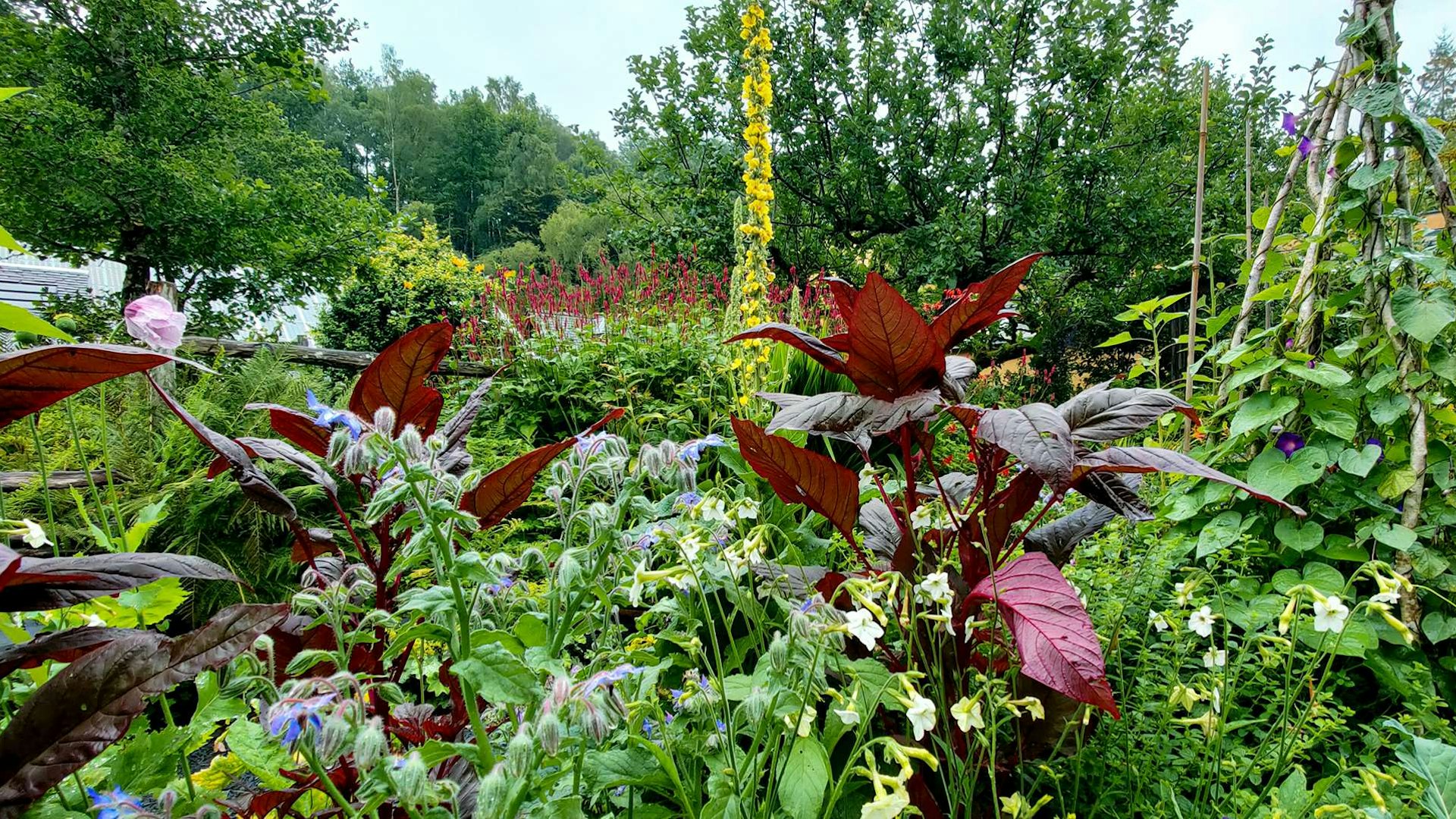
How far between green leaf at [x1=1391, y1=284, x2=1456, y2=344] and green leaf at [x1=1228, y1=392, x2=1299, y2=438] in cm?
23

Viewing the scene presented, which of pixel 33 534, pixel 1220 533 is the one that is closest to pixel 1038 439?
pixel 1220 533

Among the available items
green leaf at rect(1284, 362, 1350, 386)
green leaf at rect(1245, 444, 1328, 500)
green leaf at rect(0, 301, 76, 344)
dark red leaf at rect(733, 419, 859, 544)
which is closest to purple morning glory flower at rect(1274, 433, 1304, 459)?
green leaf at rect(1245, 444, 1328, 500)

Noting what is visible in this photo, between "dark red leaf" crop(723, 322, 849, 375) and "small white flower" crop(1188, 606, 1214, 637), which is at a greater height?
"dark red leaf" crop(723, 322, 849, 375)

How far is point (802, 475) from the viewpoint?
102cm

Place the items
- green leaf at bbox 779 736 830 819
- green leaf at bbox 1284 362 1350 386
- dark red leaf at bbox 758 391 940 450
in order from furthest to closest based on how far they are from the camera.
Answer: green leaf at bbox 1284 362 1350 386, dark red leaf at bbox 758 391 940 450, green leaf at bbox 779 736 830 819

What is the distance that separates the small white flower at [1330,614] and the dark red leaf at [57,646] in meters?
1.28

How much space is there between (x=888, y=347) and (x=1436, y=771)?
0.84 m

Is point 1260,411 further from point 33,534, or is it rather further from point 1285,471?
point 33,534

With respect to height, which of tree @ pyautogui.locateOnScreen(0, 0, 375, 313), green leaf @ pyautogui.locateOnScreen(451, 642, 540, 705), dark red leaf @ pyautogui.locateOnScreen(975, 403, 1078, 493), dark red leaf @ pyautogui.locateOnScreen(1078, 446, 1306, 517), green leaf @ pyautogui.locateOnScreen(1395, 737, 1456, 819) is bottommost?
green leaf @ pyautogui.locateOnScreen(1395, 737, 1456, 819)

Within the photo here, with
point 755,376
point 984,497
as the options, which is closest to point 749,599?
point 984,497

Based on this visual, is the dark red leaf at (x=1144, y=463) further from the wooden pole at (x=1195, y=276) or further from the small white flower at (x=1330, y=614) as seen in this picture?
the wooden pole at (x=1195, y=276)

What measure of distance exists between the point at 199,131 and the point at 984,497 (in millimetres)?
7171

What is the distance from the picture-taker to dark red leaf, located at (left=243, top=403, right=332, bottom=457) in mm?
1044

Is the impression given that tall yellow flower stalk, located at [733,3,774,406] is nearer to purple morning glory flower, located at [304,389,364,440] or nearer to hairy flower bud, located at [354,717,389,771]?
purple morning glory flower, located at [304,389,364,440]
